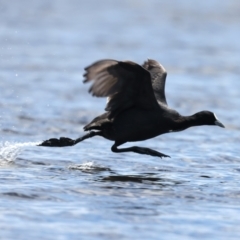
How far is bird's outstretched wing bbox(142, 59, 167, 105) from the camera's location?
10.4 meters

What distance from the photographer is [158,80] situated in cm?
1062

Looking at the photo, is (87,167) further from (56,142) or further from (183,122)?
(183,122)

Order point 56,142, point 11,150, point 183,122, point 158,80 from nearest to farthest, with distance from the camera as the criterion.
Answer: point 183,122, point 56,142, point 11,150, point 158,80

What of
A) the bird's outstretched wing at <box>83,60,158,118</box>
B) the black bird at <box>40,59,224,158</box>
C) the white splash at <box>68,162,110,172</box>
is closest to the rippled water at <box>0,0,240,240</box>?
the white splash at <box>68,162,110,172</box>

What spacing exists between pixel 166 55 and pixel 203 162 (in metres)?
11.3

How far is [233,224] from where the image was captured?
7.57 meters

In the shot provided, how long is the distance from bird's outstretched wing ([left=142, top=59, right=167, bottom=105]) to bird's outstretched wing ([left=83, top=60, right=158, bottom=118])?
0.52 meters

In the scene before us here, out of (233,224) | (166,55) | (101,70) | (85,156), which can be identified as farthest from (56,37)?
(233,224)

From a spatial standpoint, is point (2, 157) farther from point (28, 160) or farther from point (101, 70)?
point (101, 70)

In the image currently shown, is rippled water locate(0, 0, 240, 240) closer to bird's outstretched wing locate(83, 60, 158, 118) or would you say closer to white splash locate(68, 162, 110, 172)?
white splash locate(68, 162, 110, 172)

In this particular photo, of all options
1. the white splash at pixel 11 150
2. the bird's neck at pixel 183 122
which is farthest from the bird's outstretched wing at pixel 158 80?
the white splash at pixel 11 150

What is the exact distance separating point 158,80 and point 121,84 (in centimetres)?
126

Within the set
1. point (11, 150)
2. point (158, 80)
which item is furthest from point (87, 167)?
point (158, 80)

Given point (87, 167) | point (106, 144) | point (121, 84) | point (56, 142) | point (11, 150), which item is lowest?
point (87, 167)
